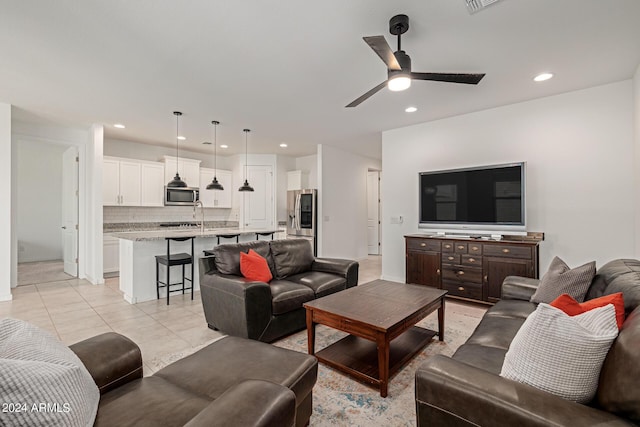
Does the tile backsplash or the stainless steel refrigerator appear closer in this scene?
the tile backsplash

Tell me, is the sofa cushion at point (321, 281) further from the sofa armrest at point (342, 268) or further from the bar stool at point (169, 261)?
the bar stool at point (169, 261)

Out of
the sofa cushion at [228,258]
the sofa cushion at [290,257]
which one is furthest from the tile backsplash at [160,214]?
the sofa cushion at [228,258]

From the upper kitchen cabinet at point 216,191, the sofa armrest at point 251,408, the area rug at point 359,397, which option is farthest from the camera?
the upper kitchen cabinet at point 216,191

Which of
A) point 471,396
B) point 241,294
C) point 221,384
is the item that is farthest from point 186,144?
point 471,396

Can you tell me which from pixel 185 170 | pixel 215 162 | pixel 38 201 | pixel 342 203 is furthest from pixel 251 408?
pixel 38 201

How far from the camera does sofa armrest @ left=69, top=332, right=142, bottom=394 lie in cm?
131

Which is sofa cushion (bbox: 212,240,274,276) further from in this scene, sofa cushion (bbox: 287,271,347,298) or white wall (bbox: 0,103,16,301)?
white wall (bbox: 0,103,16,301)

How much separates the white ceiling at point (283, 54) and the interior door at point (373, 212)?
3.91 metres

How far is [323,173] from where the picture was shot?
21.1ft

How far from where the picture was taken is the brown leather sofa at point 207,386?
3.30 ft

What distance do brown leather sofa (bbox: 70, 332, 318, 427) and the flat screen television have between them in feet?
11.4

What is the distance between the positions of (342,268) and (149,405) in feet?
8.62

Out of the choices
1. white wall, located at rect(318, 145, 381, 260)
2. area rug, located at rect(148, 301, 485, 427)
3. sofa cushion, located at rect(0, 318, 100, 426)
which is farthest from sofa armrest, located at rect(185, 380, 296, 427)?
white wall, located at rect(318, 145, 381, 260)

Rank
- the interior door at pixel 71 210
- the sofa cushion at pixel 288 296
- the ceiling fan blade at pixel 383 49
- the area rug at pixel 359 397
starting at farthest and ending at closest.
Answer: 1. the interior door at pixel 71 210
2. the sofa cushion at pixel 288 296
3. the ceiling fan blade at pixel 383 49
4. the area rug at pixel 359 397
